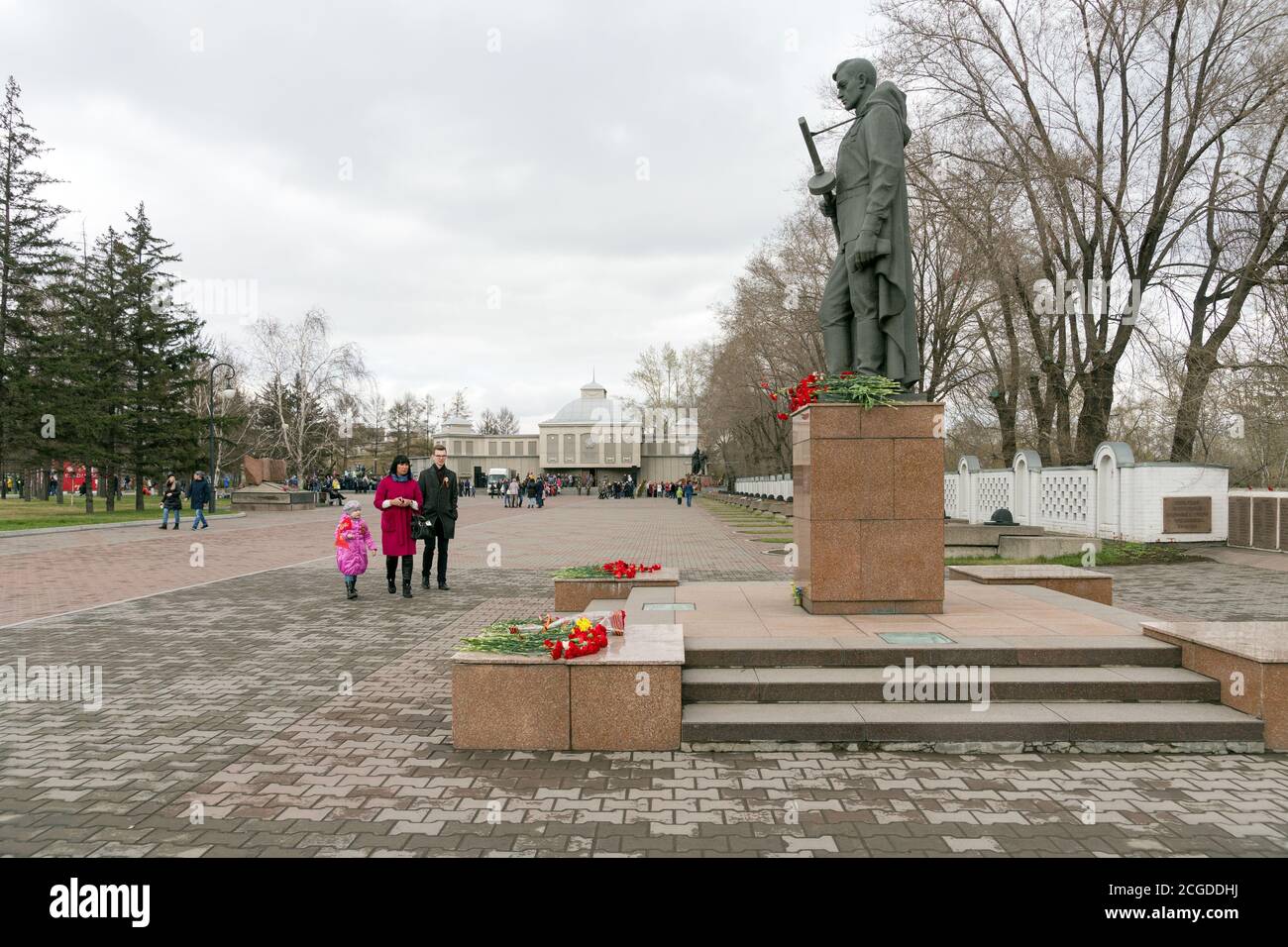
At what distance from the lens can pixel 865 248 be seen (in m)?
7.09

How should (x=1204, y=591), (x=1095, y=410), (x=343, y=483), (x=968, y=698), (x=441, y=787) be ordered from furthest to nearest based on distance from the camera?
(x=343, y=483) < (x=1095, y=410) < (x=1204, y=591) < (x=968, y=698) < (x=441, y=787)

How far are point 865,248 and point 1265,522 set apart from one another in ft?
47.1

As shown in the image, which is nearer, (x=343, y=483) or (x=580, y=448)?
(x=343, y=483)

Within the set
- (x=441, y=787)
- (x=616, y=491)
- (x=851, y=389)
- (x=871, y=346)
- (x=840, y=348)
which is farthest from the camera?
(x=616, y=491)

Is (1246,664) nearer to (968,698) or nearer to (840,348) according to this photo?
(968,698)

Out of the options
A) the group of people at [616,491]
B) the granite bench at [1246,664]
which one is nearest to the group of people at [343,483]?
the group of people at [616,491]

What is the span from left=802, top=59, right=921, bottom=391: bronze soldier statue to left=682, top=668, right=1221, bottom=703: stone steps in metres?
3.01

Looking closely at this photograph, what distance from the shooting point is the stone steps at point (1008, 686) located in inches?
209

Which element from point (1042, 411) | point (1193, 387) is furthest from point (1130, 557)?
point (1042, 411)

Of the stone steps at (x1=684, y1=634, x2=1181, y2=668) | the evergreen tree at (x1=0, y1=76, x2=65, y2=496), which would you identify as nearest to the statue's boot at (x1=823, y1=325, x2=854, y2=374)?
the stone steps at (x1=684, y1=634, x2=1181, y2=668)

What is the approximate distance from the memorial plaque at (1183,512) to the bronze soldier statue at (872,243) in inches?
500

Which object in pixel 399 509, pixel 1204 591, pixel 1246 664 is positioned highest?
pixel 399 509
